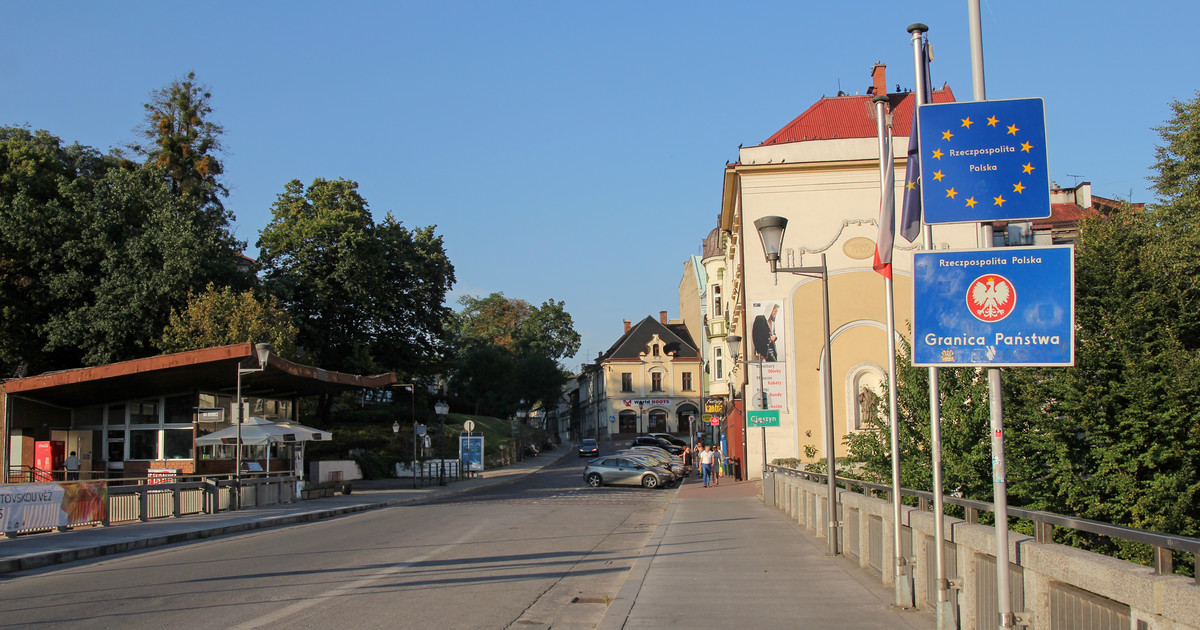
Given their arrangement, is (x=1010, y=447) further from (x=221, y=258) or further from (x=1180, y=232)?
(x=221, y=258)

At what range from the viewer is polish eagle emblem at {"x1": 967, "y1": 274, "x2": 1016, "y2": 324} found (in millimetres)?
6000

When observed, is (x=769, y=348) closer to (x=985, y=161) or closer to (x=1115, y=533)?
(x=985, y=161)

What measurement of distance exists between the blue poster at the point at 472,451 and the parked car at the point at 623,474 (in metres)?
13.2

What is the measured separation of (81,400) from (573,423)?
103745 millimetres

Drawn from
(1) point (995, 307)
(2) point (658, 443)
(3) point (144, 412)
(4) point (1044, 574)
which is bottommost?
(2) point (658, 443)

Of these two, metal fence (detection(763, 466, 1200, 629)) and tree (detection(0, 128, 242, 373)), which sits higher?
tree (detection(0, 128, 242, 373))

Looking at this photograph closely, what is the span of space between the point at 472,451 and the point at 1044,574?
47.5m

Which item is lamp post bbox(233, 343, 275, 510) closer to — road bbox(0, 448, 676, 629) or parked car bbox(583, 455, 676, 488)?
road bbox(0, 448, 676, 629)

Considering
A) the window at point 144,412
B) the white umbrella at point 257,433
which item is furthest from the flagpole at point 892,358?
the window at point 144,412

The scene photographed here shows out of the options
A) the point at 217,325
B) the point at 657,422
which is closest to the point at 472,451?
the point at 217,325

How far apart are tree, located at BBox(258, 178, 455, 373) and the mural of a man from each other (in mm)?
21735

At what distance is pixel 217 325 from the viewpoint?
35.2 meters

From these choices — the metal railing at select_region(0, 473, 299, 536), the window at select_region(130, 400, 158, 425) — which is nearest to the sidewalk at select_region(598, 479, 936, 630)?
the metal railing at select_region(0, 473, 299, 536)

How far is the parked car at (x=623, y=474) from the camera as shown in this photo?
37.4 m
